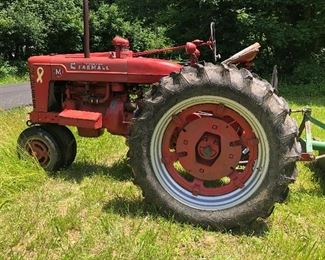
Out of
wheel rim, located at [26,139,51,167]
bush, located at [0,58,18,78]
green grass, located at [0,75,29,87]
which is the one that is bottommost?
green grass, located at [0,75,29,87]

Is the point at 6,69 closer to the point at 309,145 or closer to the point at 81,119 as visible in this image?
the point at 81,119

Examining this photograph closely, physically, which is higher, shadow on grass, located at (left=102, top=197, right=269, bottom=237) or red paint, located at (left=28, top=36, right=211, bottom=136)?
red paint, located at (left=28, top=36, right=211, bottom=136)

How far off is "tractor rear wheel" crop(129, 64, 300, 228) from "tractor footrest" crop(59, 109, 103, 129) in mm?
769

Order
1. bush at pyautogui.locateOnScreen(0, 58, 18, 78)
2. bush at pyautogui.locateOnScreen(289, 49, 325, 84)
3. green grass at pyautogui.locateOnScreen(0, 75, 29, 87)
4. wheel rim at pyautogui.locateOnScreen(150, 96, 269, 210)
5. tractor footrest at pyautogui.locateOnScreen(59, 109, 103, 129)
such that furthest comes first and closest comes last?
bush at pyautogui.locateOnScreen(0, 58, 18, 78), green grass at pyautogui.locateOnScreen(0, 75, 29, 87), bush at pyautogui.locateOnScreen(289, 49, 325, 84), tractor footrest at pyautogui.locateOnScreen(59, 109, 103, 129), wheel rim at pyautogui.locateOnScreen(150, 96, 269, 210)

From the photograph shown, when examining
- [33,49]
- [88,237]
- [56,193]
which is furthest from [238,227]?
[33,49]

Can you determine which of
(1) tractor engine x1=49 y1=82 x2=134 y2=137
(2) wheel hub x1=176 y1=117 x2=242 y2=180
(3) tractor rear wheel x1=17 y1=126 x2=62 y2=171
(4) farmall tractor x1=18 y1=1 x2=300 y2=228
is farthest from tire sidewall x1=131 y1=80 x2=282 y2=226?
(3) tractor rear wheel x1=17 y1=126 x2=62 y2=171

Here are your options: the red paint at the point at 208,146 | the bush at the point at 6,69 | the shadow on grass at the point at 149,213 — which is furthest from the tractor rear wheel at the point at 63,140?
the bush at the point at 6,69

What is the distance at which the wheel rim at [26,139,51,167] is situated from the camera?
469 centimetres

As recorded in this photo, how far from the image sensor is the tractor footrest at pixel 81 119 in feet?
14.4

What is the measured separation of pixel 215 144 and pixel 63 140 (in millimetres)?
Result: 1633

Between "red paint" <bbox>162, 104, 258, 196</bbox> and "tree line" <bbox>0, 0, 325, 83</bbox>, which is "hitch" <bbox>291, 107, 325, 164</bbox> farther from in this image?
"tree line" <bbox>0, 0, 325, 83</bbox>

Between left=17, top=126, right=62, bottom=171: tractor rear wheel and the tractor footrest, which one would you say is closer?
the tractor footrest

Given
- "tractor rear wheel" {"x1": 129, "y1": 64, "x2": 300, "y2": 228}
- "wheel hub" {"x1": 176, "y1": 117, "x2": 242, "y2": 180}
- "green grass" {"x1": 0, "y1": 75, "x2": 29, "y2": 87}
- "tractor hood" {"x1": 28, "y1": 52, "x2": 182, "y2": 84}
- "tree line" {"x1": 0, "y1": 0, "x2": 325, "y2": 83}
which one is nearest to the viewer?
"tractor rear wheel" {"x1": 129, "y1": 64, "x2": 300, "y2": 228}

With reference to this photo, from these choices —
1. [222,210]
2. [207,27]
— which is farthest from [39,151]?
[207,27]
